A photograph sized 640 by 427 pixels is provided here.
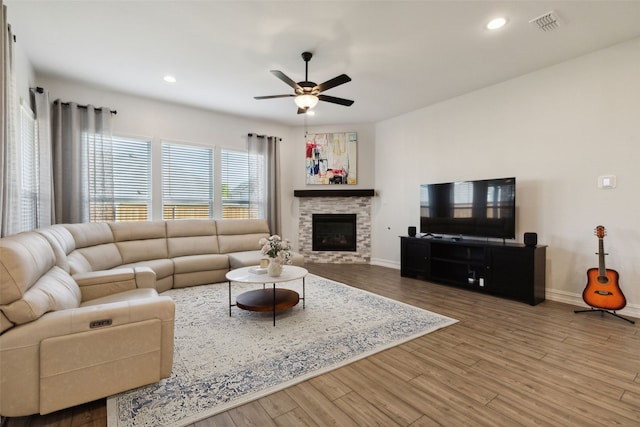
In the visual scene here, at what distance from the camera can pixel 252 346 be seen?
2.48 metres

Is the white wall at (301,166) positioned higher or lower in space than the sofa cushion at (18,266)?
higher

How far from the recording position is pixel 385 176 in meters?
6.00

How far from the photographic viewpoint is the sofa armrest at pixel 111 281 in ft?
8.29

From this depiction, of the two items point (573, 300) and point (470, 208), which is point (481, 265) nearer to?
point (470, 208)

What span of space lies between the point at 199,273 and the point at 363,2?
3.96 m

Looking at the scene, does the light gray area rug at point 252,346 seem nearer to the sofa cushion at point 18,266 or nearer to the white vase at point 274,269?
the white vase at point 274,269

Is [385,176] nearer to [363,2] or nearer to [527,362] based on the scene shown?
[363,2]

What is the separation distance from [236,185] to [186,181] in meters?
0.93

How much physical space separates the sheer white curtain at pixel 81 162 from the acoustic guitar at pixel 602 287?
6413mm

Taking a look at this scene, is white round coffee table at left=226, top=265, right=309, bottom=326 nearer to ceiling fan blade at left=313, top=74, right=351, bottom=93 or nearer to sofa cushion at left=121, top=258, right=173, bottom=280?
sofa cushion at left=121, top=258, right=173, bottom=280

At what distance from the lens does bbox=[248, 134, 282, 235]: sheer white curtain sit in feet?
19.4

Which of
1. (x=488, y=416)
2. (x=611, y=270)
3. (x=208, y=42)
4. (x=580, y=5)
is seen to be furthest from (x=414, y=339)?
(x=208, y=42)

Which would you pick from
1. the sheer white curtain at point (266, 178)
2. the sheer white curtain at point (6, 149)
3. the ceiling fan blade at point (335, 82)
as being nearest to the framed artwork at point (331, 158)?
the sheer white curtain at point (266, 178)

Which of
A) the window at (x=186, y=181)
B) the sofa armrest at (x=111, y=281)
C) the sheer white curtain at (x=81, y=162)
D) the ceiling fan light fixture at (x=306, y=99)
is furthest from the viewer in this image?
the window at (x=186, y=181)
